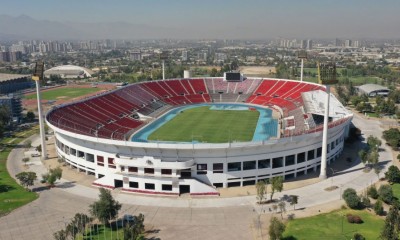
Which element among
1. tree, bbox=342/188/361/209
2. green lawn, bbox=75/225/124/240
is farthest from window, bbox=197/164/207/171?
tree, bbox=342/188/361/209

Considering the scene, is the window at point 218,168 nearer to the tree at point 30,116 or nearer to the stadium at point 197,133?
the stadium at point 197,133

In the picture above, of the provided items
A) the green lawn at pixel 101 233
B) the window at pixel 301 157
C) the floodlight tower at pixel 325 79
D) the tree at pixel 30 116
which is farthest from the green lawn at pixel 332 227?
the tree at pixel 30 116

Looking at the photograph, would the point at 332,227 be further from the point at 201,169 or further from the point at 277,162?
the point at 201,169

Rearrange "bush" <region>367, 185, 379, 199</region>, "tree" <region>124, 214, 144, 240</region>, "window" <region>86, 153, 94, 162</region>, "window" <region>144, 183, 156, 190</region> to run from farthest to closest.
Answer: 1. "window" <region>86, 153, 94, 162</region>
2. "window" <region>144, 183, 156, 190</region>
3. "bush" <region>367, 185, 379, 199</region>
4. "tree" <region>124, 214, 144, 240</region>

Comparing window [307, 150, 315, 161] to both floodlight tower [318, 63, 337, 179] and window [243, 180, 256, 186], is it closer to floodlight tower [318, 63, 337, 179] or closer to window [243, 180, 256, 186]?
floodlight tower [318, 63, 337, 179]

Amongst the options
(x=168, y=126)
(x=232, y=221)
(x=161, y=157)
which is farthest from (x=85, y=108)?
(x=232, y=221)

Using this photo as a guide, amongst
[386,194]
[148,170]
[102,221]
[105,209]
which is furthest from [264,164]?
[102,221]

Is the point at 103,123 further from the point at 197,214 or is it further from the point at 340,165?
the point at 340,165
